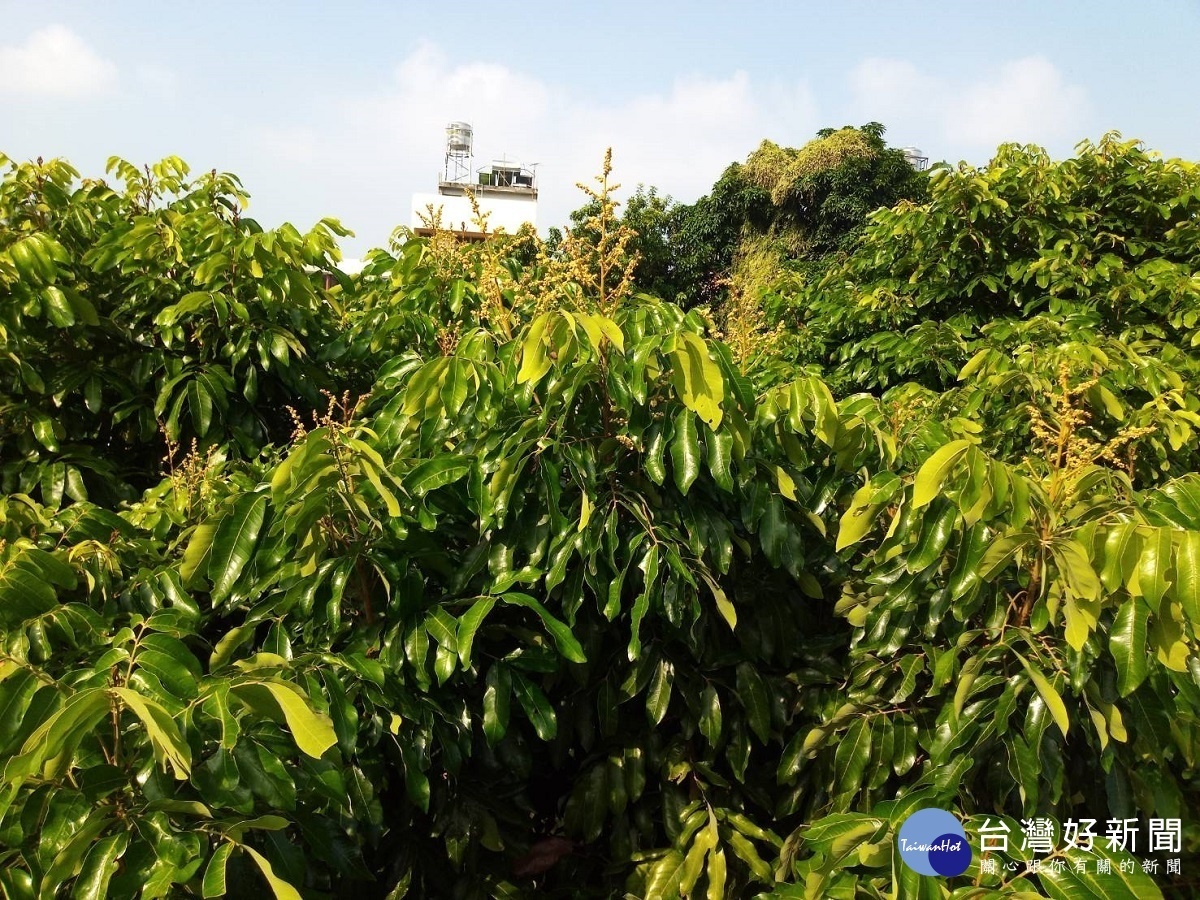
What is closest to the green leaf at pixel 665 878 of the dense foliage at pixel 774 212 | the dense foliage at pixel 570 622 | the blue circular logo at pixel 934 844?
the dense foliage at pixel 570 622

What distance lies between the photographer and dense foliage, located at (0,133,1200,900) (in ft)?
3.87

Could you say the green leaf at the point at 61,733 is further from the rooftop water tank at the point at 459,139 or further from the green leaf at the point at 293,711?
the rooftop water tank at the point at 459,139

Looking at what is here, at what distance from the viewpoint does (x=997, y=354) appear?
2.81 metres

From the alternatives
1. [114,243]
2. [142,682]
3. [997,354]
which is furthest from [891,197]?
[142,682]

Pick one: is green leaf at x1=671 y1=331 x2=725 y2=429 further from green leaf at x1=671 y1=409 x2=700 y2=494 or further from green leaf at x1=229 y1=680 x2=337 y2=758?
green leaf at x1=229 y1=680 x2=337 y2=758

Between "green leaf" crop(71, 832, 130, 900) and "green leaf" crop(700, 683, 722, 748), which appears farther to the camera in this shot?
"green leaf" crop(700, 683, 722, 748)

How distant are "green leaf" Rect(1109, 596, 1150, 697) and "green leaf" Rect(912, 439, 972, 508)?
311mm

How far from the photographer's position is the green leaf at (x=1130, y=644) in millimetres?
1204

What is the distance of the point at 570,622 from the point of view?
5.34 feet

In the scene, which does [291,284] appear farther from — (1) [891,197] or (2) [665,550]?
(1) [891,197]

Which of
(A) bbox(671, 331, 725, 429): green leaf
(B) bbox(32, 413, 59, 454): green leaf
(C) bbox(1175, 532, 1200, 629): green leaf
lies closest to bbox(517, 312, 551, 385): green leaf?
(A) bbox(671, 331, 725, 429): green leaf

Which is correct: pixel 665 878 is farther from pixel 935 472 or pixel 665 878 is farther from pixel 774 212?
pixel 774 212

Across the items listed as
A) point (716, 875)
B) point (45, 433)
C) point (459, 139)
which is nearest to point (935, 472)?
point (716, 875)

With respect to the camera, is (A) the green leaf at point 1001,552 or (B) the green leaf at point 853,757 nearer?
(A) the green leaf at point 1001,552
